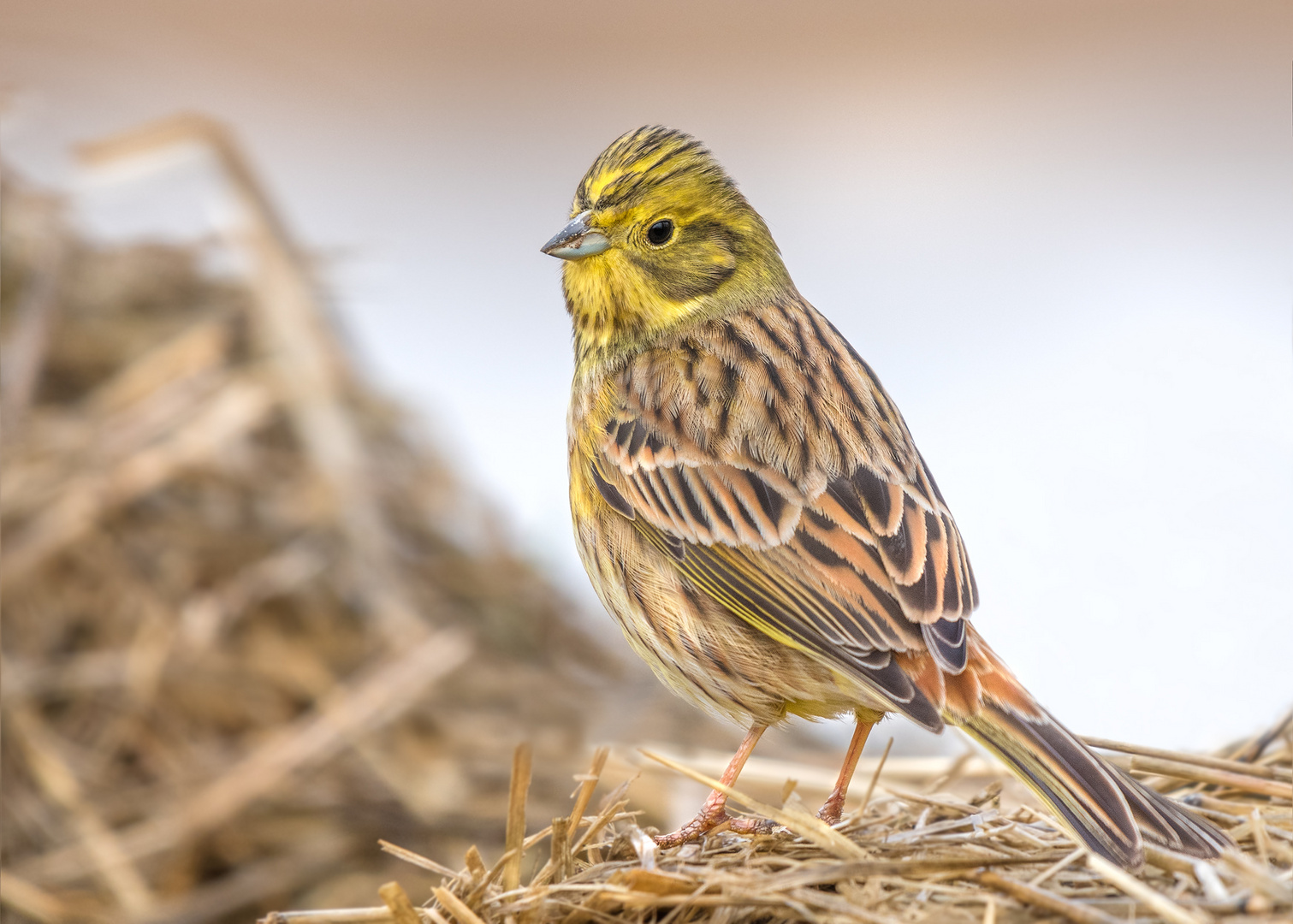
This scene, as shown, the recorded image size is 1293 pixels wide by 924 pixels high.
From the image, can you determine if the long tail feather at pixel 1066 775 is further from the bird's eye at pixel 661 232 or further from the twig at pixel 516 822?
the bird's eye at pixel 661 232

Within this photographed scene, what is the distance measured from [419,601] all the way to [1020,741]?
2640mm

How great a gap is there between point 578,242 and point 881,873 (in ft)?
4.35

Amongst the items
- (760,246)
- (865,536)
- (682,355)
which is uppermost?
(760,246)

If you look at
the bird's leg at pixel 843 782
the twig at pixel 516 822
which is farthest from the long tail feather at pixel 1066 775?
the twig at pixel 516 822

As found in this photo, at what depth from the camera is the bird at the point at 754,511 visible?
6.98 ft

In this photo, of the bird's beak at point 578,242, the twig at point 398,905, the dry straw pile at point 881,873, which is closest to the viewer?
the dry straw pile at point 881,873

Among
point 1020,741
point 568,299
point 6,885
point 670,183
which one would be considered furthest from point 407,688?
point 1020,741

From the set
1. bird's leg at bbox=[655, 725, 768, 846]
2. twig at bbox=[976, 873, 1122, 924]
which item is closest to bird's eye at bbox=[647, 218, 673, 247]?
bird's leg at bbox=[655, 725, 768, 846]

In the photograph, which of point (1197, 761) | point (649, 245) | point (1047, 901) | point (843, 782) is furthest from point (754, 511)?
point (1197, 761)

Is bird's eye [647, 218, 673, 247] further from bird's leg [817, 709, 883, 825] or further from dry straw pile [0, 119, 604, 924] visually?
dry straw pile [0, 119, 604, 924]

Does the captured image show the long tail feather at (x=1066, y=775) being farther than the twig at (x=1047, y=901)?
Yes

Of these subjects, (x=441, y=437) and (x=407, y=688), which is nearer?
(x=407, y=688)

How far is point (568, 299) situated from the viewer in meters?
2.87

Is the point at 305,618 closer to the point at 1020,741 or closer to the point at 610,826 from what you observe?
the point at 610,826
